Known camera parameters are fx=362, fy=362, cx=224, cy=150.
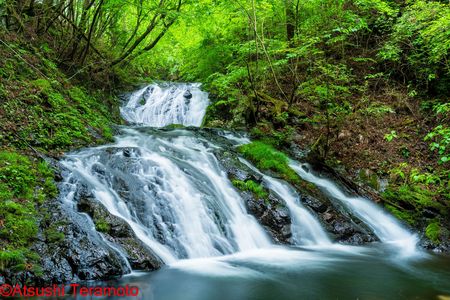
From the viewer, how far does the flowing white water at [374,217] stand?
24.0ft

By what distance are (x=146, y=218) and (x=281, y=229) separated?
2.62 meters

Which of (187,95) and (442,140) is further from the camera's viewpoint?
(187,95)

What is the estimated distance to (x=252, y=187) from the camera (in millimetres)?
7637

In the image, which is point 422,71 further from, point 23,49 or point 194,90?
point 23,49

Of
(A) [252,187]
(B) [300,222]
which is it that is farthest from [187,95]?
(B) [300,222]

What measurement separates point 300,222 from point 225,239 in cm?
190

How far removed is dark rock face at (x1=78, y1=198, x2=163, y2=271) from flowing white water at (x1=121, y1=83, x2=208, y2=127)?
8174 millimetres

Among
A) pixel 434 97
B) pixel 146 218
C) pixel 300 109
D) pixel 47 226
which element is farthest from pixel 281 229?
pixel 434 97

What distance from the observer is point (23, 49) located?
9.56m

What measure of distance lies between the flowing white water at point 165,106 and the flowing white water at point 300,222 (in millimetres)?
6378

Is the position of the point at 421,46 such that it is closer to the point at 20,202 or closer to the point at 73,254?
the point at 73,254

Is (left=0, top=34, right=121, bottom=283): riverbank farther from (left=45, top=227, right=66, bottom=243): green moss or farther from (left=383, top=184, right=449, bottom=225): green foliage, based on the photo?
(left=383, top=184, right=449, bottom=225): green foliage

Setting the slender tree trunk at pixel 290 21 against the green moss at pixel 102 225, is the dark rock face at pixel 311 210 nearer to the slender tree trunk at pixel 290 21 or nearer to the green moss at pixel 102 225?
the green moss at pixel 102 225

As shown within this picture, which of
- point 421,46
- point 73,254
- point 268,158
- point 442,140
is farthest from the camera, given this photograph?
point 421,46
